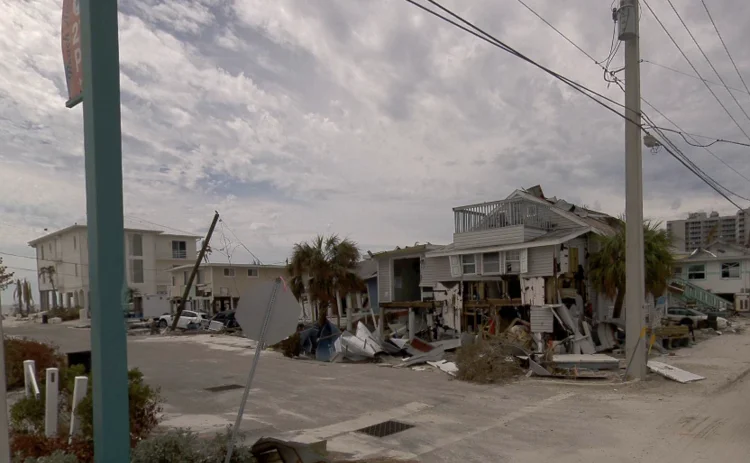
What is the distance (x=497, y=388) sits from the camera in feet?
42.1

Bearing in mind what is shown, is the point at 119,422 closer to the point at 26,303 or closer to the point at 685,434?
the point at 685,434

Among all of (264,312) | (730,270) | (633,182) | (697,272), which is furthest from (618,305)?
(697,272)

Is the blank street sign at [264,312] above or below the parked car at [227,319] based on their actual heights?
above

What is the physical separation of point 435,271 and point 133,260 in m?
41.3

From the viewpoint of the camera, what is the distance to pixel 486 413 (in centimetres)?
1030

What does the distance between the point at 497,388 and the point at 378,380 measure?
11.0ft

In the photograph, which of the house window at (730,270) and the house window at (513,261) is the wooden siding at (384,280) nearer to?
the house window at (513,261)

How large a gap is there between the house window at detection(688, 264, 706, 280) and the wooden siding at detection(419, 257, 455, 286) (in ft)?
97.9

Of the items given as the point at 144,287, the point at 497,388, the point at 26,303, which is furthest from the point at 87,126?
the point at 26,303

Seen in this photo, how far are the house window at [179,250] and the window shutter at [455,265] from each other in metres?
44.1

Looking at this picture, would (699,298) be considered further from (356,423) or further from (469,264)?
(356,423)

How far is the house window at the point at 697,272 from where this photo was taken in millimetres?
43281

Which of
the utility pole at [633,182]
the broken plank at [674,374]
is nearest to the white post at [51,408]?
the utility pole at [633,182]

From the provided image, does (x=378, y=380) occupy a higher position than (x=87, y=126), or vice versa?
(x=87, y=126)
